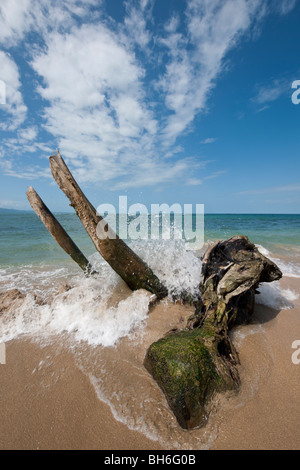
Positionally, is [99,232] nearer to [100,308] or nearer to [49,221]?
[100,308]

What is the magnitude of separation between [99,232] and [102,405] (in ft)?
7.11

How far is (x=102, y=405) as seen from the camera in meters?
2.00

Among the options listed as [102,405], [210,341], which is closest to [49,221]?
[102,405]

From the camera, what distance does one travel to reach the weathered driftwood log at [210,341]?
1.87 metres

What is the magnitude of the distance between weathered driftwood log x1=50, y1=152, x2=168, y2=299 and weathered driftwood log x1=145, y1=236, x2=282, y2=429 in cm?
116

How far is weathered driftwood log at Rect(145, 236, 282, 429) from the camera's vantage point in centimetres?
187

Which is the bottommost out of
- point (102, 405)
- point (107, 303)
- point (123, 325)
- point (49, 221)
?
point (102, 405)

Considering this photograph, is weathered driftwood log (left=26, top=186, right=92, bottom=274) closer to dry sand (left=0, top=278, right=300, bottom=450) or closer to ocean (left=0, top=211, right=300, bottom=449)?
ocean (left=0, top=211, right=300, bottom=449)

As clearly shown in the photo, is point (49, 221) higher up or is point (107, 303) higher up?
point (49, 221)

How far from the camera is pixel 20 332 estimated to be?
3.14 m

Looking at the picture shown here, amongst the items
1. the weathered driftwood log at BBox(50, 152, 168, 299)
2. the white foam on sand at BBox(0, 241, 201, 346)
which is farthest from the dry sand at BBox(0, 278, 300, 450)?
the weathered driftwood log at BBox(50, 152, 168, 299)
